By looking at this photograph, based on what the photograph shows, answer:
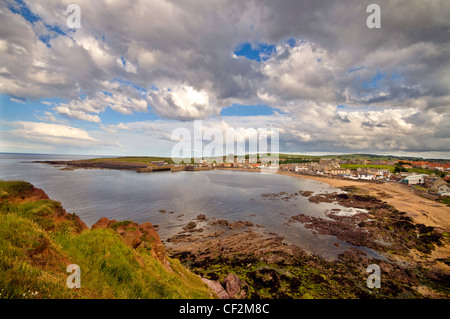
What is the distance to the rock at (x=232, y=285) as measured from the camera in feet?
47.9

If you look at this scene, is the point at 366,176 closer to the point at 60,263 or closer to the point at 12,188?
the point at 60,263

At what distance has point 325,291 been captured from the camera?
1530 centimetres

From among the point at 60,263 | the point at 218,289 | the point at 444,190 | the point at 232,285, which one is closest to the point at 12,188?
the point at 60,263

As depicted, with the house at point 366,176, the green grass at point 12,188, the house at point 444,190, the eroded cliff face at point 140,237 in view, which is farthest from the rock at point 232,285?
the house at point 366,176

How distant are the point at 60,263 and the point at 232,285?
42.4ft

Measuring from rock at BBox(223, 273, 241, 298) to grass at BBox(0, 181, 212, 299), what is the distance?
577 cm

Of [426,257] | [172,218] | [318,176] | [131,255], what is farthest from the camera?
[318,176]

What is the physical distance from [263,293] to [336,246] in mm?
14278

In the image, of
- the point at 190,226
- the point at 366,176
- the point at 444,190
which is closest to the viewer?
the point at 190,226

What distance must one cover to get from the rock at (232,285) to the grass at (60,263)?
577 centimetres

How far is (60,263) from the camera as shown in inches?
249

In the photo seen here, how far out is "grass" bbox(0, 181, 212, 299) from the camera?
4410 mm
